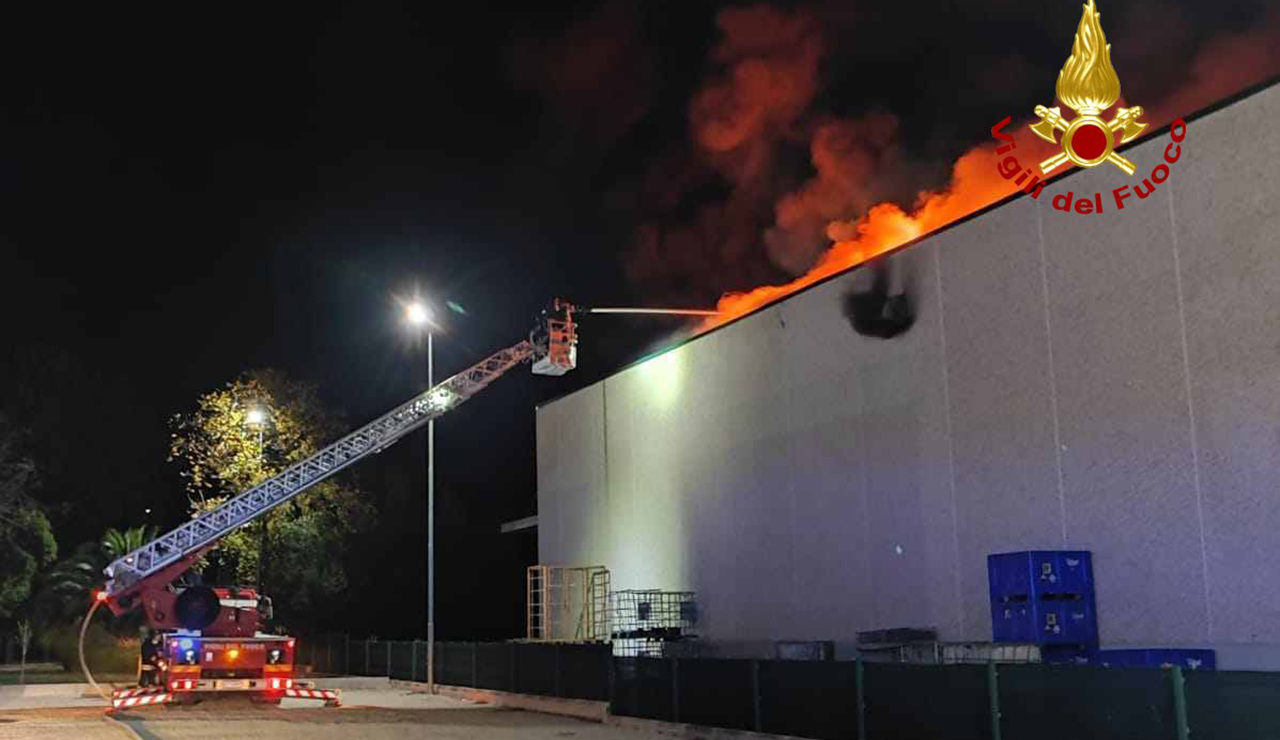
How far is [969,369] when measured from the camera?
2306cm

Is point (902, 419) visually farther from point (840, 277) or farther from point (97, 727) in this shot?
point (97, 727)

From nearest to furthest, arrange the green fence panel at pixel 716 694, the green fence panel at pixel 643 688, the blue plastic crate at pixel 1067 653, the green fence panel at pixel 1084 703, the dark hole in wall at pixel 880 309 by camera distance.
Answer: the green fence panel at pixel 1084 703, the green fence panel at pixel 716 694, the blue plastic crate at pixel 1067 653, the green fence panel at pixel 643 688, the dark hole in wall at pixel 880 309

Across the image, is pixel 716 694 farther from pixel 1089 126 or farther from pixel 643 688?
pixel 1089 126

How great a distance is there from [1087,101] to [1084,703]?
12989 mm

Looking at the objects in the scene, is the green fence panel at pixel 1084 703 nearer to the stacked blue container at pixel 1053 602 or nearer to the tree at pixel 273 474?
the stacked blue container at pixel 1053 602

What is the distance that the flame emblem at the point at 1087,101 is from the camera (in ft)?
73.2

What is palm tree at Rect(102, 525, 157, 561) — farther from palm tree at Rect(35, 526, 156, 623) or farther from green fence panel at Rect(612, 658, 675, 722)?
green fence panel at Rect(612, 658, 675, 722)

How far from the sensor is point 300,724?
2306cm

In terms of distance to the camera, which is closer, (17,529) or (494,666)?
(494,666)

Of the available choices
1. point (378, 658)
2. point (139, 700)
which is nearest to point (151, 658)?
point (139, 700)

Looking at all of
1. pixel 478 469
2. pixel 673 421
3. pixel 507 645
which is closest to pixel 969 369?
pixel 673 421

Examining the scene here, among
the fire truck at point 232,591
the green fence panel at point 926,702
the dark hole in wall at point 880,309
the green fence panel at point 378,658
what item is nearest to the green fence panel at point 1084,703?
the green fence panel at point 926,702

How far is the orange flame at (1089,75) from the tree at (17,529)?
3380 centimetres

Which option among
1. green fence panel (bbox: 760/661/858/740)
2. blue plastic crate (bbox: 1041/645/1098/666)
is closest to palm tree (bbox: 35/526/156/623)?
green fence panel (bbox: 760/661/858/740)
